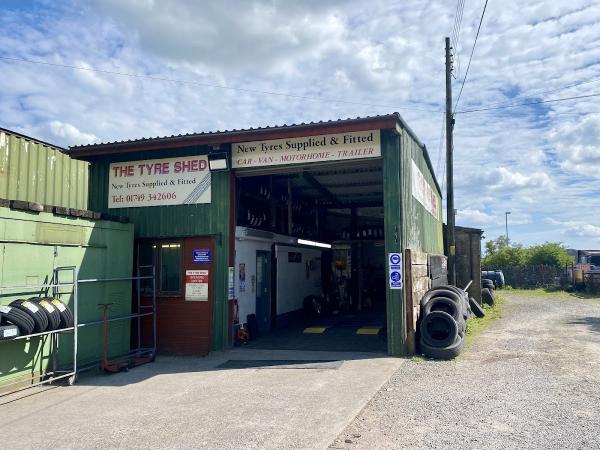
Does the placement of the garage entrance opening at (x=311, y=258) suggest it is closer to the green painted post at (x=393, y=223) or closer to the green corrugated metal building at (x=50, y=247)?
the green painted post at (x=393, y=223)

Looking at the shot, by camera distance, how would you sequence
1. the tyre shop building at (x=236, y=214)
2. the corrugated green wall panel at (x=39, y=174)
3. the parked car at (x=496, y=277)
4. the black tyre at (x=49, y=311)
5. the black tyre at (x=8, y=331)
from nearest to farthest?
the black tyre at (x=8, y=331), the black tyre at (x=49, y=311), the corrugated green wall panel at (x=39, y=174), the tyre shop building at (x=236, y=214), the parked car at (x=496, y=277)

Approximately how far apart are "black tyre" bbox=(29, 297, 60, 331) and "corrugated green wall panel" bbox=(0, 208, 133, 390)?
34cm

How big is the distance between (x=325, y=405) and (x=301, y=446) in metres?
1.55

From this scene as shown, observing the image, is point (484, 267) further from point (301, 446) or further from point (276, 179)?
point (301, 446)

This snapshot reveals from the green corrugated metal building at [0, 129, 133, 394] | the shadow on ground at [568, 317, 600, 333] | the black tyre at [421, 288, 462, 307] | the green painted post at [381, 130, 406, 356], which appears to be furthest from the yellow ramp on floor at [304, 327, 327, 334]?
the shadow on ground at [568, 317, 600, 333]

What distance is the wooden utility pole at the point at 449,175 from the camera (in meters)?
18.2

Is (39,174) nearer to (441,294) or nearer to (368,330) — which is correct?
(368,330)

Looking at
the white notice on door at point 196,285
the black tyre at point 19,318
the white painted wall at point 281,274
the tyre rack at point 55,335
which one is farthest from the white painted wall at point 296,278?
the black tyre at point 19,318

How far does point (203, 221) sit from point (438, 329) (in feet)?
18.5

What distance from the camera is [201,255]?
11500 millimetres

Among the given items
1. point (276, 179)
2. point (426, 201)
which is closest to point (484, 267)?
point (426, 201)

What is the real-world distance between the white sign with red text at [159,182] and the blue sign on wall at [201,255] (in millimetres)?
1117

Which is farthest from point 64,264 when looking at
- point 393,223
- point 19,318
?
point 393,223

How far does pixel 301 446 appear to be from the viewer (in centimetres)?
529
